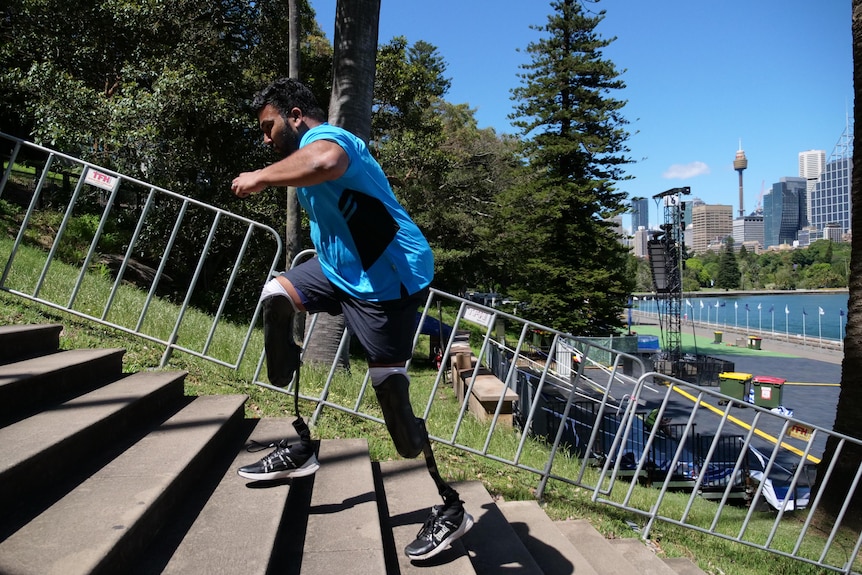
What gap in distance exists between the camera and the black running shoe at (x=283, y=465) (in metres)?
2.65

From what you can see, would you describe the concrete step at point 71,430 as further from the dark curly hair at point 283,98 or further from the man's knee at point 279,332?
the dark curly hair at point 283,98

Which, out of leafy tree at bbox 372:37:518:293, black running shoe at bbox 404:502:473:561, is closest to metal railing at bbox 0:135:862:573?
black running shoe at bbox 404:502:473:561

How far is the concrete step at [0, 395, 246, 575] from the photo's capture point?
1682mm

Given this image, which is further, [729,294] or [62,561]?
[729,294]

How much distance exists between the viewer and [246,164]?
44.6ft

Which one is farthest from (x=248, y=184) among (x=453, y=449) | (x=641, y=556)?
(x=641, y=556)

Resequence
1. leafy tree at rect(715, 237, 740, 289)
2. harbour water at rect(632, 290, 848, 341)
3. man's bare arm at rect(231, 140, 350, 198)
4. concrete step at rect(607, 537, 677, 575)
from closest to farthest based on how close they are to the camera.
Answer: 1. man's bare arm at rect(231, 140, 350, 198)
2. concrete step at rect(607, 537, 677, 575)
3. harbour water at rect(632, 290, 848, 341)
4. leafy tree at rect(715, 237, 740, 289)

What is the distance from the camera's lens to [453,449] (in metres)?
4.47

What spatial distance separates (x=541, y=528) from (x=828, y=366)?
122ft

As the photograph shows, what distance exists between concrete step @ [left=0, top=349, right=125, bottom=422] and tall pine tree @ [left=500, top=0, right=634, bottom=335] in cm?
2801

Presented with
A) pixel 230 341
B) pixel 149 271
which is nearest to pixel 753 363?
pixel 149 271

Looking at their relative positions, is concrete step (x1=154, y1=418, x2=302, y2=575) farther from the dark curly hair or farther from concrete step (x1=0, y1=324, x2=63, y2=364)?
the dark curly hair

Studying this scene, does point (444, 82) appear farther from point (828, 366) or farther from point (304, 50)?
point (828, 366)

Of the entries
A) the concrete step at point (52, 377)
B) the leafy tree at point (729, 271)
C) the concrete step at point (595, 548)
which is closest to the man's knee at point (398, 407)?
the concrete step at point (595, 548)
